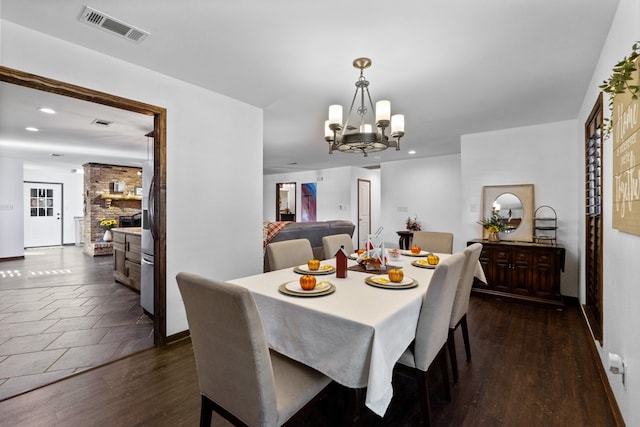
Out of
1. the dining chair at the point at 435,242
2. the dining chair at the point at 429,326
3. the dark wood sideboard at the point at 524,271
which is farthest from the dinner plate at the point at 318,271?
the dark wood sideboard at the point at 524,271

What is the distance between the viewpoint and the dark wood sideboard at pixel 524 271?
363 centimetres

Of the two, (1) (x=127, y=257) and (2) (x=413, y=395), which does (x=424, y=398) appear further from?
(1) (x=127, y=257)

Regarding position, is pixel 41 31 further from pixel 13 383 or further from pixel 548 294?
pixel 548 294

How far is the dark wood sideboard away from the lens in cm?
363

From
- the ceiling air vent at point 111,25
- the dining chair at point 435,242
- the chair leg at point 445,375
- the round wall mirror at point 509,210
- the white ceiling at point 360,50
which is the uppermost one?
the ceiling air vent at point 111,25

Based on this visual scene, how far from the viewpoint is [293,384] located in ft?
4.28

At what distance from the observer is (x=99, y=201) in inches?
294

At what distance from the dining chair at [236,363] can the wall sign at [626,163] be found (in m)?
1.61

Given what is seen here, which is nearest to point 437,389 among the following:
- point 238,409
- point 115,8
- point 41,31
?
point 238,409

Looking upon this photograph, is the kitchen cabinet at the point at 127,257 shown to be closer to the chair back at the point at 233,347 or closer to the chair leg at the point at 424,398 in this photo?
the chair back at the point at 233,347

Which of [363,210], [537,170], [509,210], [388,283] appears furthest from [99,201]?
[537,170]

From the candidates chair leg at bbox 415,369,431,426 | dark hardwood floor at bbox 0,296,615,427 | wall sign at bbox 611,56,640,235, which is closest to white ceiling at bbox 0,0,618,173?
wall sign at bbox 611,56,640,235

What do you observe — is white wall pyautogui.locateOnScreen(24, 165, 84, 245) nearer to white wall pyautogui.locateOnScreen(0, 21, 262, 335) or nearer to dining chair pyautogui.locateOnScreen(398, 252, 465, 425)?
white wall pyautogui.locateOnScreen(0, 21, 262, 335)

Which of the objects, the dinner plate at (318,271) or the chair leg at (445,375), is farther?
the dinner plate at (318,271)
